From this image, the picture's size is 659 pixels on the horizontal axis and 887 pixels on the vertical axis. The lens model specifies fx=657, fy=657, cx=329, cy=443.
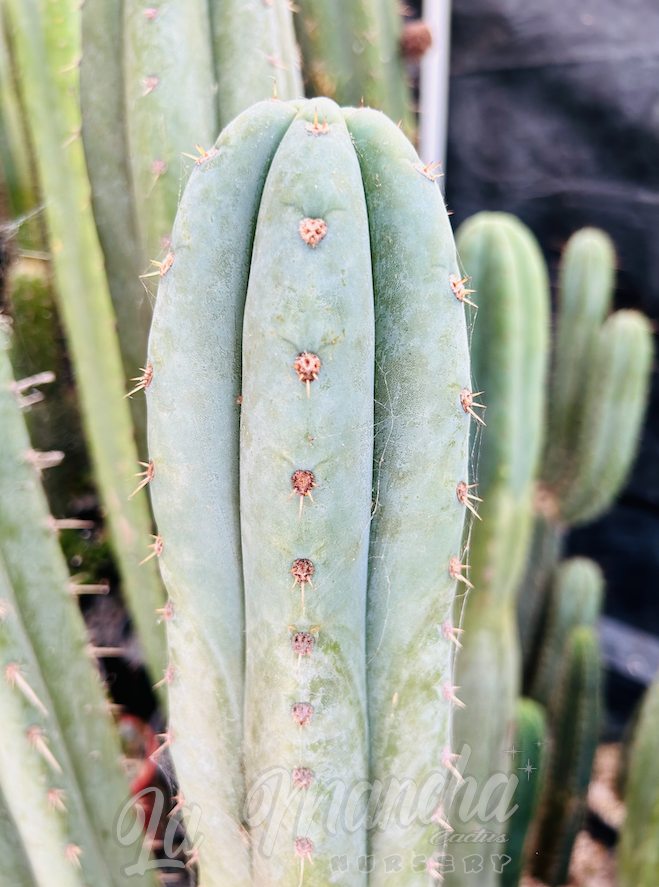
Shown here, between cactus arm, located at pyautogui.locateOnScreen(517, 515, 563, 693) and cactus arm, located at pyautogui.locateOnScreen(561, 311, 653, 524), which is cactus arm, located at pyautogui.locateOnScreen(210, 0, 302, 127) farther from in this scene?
cactus arm, located at pyautogui.locateOnScreen(517, 515, 563, 693)

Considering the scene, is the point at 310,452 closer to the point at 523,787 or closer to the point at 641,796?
the point at 523,787

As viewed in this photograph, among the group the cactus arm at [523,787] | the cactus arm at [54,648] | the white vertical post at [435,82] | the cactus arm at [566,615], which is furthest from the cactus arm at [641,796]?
the white vertical post at [435,82]

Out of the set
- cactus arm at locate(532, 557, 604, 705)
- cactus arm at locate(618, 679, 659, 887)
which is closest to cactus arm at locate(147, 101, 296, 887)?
cactus arm at locate(618, 679, 659, 887)

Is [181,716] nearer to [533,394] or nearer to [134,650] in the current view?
[134,650]

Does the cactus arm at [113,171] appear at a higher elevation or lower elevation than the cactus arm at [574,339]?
higher

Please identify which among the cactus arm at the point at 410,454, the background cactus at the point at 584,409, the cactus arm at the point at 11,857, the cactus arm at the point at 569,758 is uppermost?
the cactus arm at the point at 410,454

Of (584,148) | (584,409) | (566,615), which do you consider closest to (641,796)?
(566,615)

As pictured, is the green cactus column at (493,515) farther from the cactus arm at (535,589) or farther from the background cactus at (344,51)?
the cactus arm at (535,589)
